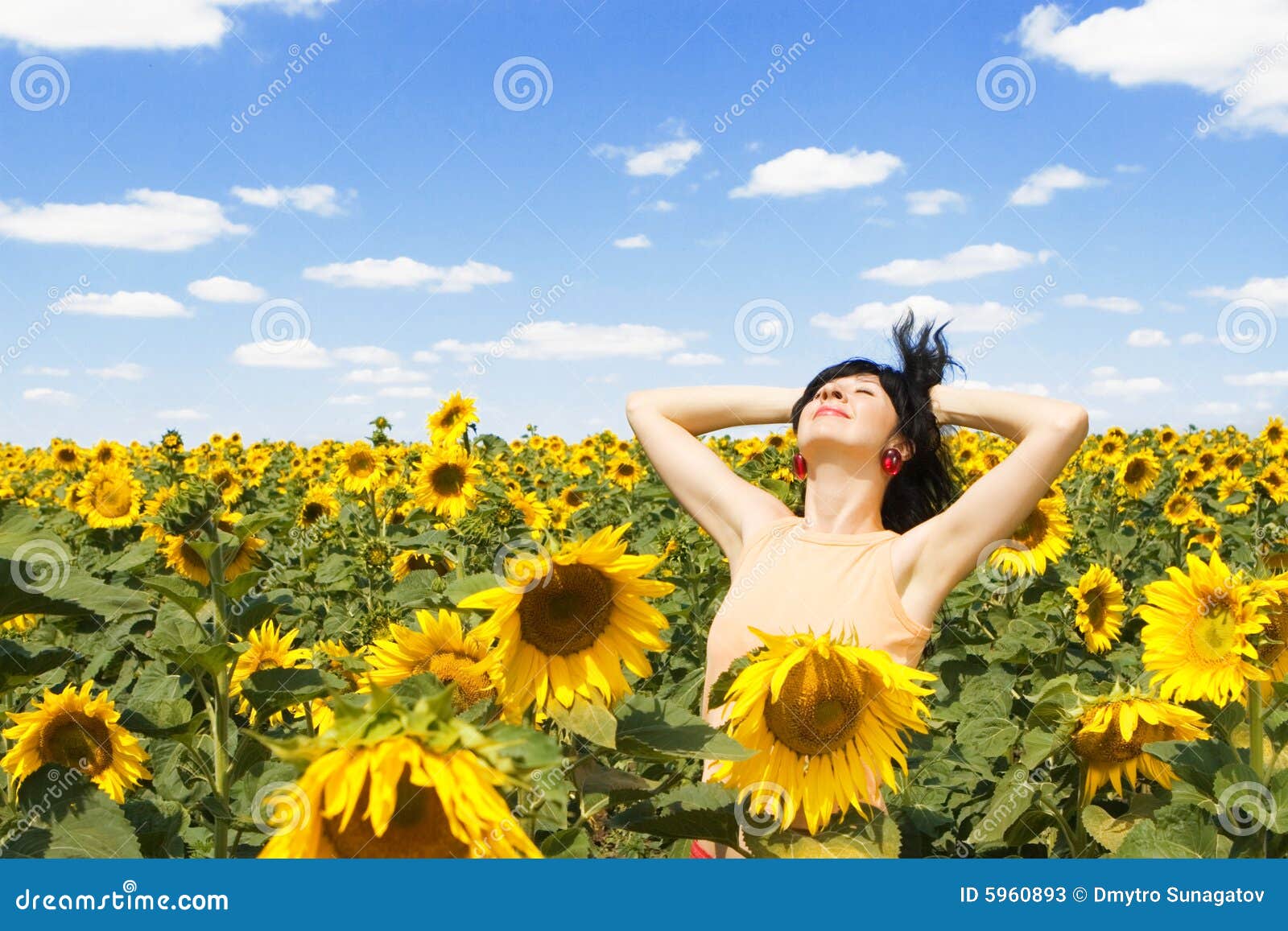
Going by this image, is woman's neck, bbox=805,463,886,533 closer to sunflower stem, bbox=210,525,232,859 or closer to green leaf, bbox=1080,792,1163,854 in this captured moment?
Answer: green leaf, bbox=1080,792,1163,854

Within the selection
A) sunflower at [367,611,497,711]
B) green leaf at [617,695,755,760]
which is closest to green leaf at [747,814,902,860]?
green leaf at [617,695,755,760]

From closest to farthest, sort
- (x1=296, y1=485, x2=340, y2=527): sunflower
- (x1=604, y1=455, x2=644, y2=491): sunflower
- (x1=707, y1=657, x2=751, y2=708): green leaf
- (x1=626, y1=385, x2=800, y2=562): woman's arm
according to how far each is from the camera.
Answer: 1. (x1=707, y1=657, x2=751, y2=708): green leaf
2. (x1=626, y1=385, x2=800, y2=562): woman's arm
3. (x1=296, y1=485, x2=340, y2=527): sunflower
4. (x1=604, y1=455, x2=644, y2=491): sunflower

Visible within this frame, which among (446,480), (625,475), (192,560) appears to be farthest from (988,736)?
(625,475)

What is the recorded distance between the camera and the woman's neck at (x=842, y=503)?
315cm

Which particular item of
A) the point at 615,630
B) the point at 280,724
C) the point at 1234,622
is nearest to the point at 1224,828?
the point at 1234,622

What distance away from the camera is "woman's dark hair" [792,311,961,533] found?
11.0 ft

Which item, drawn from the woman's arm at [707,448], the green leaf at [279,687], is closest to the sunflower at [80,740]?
the green leaf at [279,687]

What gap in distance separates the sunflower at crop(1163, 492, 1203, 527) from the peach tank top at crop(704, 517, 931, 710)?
6.75 meters

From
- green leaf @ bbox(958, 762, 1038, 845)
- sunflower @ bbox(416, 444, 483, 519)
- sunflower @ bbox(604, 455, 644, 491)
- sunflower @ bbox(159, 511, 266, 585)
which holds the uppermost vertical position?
sunflower @ bbox(604, 455, 644, 491)

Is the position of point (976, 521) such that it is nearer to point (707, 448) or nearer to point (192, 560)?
point (707, 448)

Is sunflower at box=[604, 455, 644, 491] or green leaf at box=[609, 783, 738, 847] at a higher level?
sunflower at box=[604, 455, 644, 491]

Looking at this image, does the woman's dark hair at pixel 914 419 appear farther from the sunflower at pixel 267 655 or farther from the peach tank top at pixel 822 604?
the sunflower at pixel 267 655

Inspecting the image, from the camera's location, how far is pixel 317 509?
24.5 feet

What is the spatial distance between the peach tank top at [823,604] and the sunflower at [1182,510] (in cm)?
675
